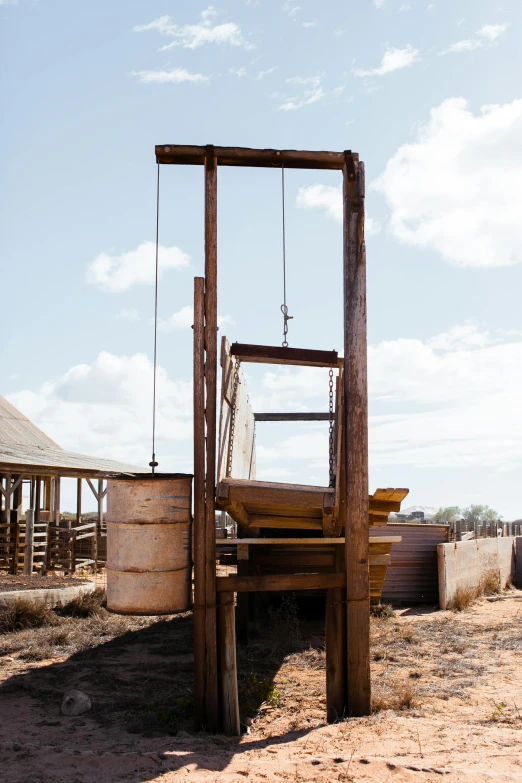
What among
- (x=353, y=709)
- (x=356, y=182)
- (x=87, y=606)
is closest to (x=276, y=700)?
(x=353, y=709)

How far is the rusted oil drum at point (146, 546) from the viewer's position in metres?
6.04

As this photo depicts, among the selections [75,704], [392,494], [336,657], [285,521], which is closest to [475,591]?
[392,494]

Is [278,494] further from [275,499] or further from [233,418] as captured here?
[233,418]

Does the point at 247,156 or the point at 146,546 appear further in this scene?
the point at 247,156

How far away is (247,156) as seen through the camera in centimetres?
665

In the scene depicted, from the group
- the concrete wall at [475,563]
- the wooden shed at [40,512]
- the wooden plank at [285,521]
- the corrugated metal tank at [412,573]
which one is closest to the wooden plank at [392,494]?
the corrugated metal tank at [412,573]

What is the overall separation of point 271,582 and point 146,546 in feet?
3.51

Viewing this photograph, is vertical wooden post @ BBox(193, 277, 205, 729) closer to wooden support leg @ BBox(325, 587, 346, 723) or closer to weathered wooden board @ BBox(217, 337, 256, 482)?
weathered wooden board @ BBox(217, 337, 256, 482)

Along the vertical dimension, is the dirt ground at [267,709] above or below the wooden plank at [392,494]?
below

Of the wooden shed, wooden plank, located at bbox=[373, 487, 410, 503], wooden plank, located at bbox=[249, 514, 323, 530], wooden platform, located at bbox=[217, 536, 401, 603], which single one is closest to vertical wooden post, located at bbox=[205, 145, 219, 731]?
wooden plank, located at bbox=[249, 514, 323, 530]

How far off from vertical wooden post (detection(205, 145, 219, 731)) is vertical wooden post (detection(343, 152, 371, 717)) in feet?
3.67

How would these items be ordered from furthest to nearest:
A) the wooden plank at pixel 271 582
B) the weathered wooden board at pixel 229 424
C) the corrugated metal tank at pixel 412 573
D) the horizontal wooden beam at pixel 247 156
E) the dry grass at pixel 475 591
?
the corrugated metal tank at pixel 412 573 < the dry grass at pixel 475 591 < the horizontal wooden beam at pixel 247 156 < the weathered wooden board at pixel 229 424 < the wooden plank at pixel 271 582

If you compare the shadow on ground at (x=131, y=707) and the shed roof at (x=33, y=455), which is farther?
the shed roof at (x=33, y=455)

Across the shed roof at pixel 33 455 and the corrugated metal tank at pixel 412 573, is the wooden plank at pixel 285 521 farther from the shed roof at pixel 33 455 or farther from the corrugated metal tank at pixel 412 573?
the shed roof at pixel 33 455
